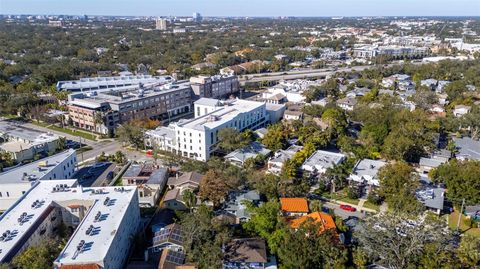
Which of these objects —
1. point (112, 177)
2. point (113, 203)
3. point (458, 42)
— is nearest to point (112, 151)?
point (112, 177)

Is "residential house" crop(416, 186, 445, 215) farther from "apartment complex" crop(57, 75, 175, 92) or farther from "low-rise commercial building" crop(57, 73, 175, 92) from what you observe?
"apartment complex" crop(57, 75, 175, 92)

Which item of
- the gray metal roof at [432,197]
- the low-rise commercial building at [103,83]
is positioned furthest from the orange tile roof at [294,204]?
the low-rise commercial building at [103,83]

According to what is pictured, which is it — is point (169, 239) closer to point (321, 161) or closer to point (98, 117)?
point (321, 161)

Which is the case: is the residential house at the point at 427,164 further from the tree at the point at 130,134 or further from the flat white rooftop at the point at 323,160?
the tree at the point at 130,134

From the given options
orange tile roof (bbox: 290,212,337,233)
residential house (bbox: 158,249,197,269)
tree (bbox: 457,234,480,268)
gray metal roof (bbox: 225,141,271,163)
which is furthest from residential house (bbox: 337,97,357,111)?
residential house (bbox: 158,249,197,269)

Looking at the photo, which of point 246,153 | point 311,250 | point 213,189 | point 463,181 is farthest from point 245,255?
point 463,181
